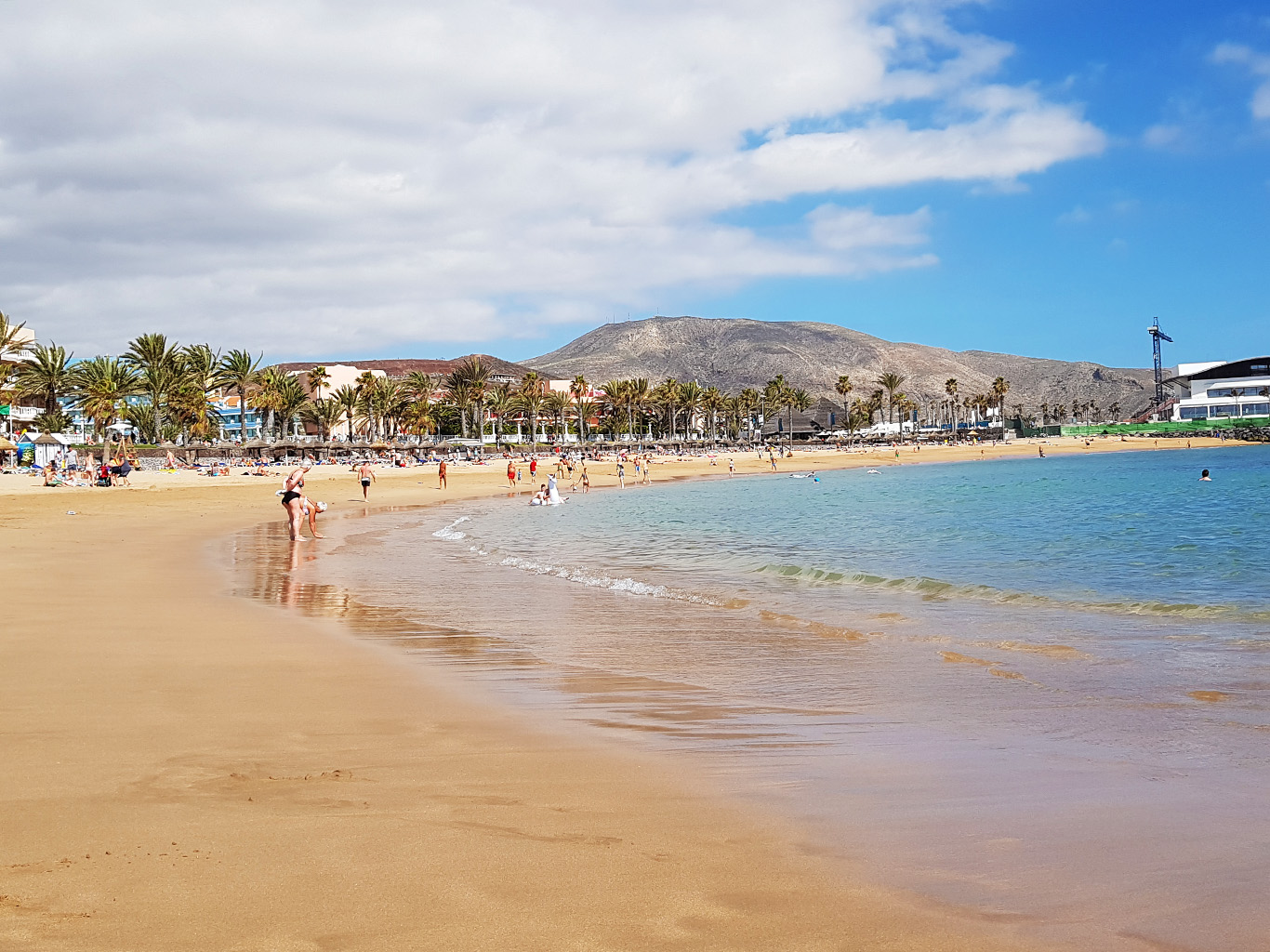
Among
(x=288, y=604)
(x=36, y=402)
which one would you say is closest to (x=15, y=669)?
(x=288, y=604)

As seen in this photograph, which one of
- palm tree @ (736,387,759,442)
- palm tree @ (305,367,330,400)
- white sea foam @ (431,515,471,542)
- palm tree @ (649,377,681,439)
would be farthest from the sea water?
palm tree @ (736,387,759,442)

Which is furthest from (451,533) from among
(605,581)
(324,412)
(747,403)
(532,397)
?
(747,403)

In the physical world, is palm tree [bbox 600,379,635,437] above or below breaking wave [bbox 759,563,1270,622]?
above

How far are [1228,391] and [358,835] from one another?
188 meters

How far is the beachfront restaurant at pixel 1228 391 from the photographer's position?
15812 centimetres

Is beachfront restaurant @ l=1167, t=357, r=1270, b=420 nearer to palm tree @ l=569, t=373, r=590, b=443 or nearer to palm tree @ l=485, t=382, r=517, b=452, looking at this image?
palm tree @ l=569, t=373, r=590, b=443

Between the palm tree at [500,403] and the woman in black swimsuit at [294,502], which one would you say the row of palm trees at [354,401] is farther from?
the woman in black swimsuit at [294,502]

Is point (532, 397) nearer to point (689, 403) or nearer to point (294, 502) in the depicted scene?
point (689, 403)

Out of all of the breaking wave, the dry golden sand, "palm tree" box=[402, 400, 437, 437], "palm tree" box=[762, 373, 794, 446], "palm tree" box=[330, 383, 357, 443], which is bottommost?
the breaking wave

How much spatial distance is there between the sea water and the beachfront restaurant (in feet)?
537

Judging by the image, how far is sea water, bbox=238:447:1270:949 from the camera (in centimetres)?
351

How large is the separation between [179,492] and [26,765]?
43.3 m

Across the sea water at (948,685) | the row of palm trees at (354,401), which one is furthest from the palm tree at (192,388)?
the sea water at (948,685)

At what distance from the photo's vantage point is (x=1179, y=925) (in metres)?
2.98
